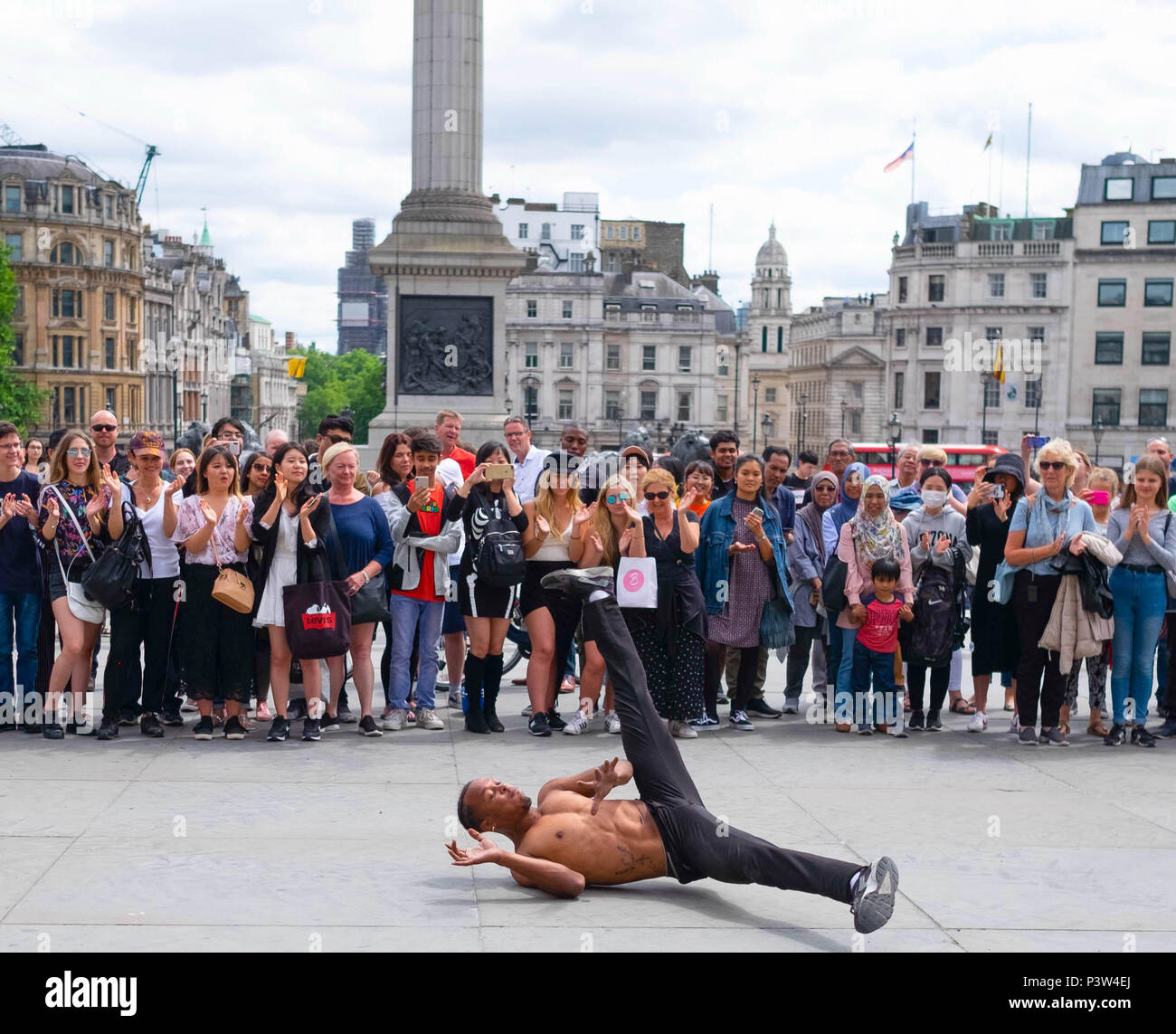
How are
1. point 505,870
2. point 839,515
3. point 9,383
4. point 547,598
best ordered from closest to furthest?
point 505,870 < point 547,598 < point 839,515 < point 9,383

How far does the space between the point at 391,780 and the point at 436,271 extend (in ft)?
55.1

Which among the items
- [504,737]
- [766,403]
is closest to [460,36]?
[504,737]

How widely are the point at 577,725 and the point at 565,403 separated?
117 meters

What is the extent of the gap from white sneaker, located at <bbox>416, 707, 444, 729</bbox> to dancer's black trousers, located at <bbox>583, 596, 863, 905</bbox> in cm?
438

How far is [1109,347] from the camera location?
94.1 m

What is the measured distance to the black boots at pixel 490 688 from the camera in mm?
11367

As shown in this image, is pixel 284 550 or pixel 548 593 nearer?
pixel 284 550

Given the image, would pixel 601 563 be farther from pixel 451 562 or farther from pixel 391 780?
pixel 391 780

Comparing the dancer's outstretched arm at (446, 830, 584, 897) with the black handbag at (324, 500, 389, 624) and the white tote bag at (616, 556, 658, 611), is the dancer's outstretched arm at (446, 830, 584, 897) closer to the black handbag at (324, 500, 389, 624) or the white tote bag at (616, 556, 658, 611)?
the white tote bag at (616, 556, 658, 611)

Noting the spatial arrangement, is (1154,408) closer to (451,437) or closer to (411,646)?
(451,437)

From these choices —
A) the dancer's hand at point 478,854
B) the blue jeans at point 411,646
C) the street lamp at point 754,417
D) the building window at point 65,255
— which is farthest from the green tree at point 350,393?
the dancer's hand at point 478,854

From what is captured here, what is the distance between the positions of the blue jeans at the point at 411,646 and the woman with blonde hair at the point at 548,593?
76 centimetres

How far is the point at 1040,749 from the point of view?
1104cm

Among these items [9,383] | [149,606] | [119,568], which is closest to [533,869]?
[119,568]
